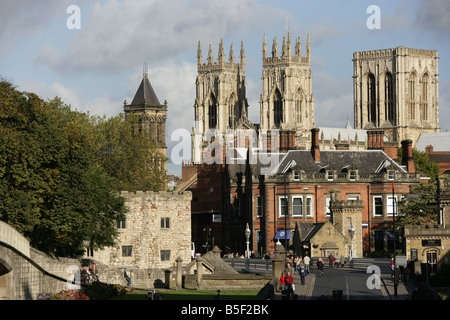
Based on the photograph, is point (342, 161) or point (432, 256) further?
point (342, 161)

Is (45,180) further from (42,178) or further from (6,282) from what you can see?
(6,282)

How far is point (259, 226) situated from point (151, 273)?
33.5 metres

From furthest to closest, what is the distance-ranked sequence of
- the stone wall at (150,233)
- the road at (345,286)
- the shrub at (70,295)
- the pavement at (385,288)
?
1. the stone wall at (150,233)
2. the pavement at (385,288)
3. the road at (345,286)
4. the shrub at (70,295)

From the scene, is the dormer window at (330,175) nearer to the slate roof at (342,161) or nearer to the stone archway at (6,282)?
the slate roof at (342,161)

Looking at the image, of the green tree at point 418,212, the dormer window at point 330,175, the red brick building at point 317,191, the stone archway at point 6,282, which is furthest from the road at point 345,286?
the dormer window at point 330,175

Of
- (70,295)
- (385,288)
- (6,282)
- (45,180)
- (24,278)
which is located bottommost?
(385,288)

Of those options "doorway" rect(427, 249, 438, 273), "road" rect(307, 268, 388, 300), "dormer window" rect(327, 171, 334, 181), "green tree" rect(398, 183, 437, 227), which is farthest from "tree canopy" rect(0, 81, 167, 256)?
"dormer window" rect(327, 171, 334, 181)

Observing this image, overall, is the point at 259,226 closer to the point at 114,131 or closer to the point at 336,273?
the point at 114,131

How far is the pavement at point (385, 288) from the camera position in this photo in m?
52.8

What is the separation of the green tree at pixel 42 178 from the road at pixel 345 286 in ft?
46.9

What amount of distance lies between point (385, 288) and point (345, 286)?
7.24ft

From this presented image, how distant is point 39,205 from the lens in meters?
63.3

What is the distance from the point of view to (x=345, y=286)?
59.8 meters

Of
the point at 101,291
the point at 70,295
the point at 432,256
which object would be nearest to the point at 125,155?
the point at 432,256
